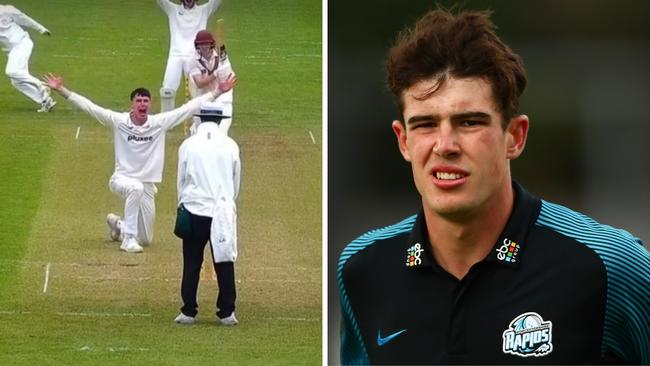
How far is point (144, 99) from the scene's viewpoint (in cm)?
610

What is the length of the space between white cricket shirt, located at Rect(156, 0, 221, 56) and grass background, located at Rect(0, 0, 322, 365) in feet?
0.19

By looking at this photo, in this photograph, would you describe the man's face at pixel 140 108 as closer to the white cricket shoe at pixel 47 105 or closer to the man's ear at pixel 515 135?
the white cricket shoe at pixel 47 105

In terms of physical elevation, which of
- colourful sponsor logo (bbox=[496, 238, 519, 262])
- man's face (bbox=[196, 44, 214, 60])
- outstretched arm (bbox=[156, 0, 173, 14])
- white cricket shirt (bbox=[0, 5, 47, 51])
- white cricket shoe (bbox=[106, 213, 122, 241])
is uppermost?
outstretched arm (bbox=[156, 0, 173, 14])

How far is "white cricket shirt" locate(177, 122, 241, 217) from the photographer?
5918 millimetres

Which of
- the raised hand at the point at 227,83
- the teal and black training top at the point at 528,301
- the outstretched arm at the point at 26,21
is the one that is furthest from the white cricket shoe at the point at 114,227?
the teal and black training top at the point at 528,301

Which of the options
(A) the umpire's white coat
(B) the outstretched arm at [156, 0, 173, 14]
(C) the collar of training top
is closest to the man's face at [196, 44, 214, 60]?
(B) the outstretched arm at [156, 0, 173, 14]

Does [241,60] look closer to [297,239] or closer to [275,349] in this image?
[297,239]

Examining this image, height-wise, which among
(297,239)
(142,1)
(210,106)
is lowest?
(297,239)

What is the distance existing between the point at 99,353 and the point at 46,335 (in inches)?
10.6

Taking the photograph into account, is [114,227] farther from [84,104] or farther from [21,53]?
[21,53]

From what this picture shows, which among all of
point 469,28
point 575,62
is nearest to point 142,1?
point 575,62

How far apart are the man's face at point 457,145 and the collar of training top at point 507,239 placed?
0.09 metres

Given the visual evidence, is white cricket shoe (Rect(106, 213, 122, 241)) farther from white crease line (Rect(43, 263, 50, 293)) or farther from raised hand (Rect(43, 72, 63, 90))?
raised hand (Rect(43, 72, 63, 90))

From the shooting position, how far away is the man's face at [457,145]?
244 cm
